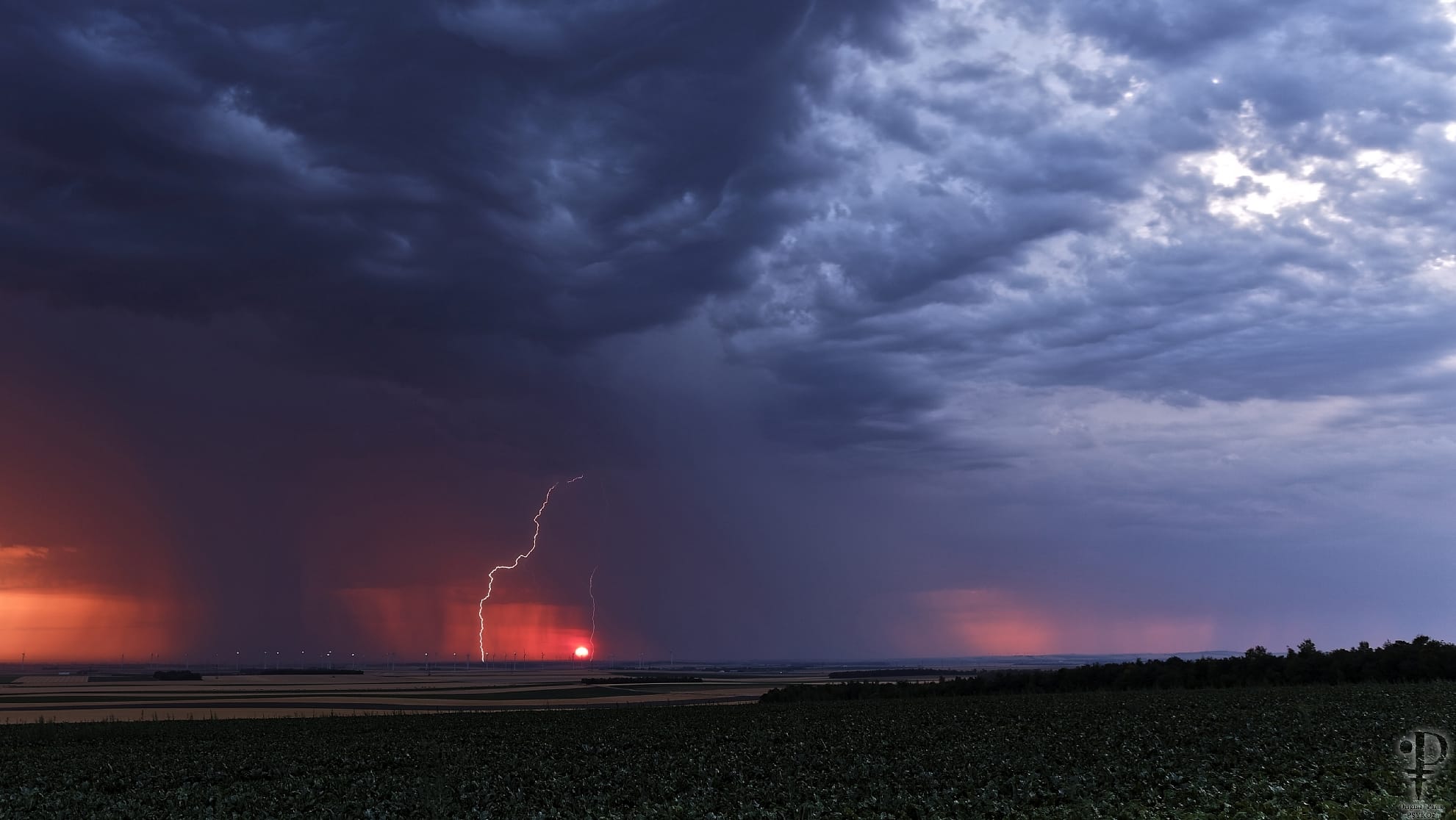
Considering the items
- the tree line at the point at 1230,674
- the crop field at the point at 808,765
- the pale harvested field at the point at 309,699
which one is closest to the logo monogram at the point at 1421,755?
the crop field at the point at 808,765

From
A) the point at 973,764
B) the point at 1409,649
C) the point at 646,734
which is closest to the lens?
the point at 973,764

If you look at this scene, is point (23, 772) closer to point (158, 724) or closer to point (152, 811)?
point (152, 811)

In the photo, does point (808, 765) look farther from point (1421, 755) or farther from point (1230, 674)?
point (1230, 674)

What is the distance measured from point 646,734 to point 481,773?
50.4 feet

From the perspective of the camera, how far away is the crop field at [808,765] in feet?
96.6

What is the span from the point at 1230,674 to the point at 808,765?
67.6 metres

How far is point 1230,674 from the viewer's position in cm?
9062

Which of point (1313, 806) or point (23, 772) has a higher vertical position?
point (1313, 806)

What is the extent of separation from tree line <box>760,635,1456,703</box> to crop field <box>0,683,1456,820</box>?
24211mm

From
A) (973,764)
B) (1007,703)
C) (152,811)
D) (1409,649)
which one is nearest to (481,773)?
(152,811)

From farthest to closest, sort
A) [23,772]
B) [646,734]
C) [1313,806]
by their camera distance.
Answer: [646,734] → [23,772] → [1313,806]

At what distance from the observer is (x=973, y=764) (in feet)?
121

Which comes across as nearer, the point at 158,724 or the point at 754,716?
the point at 754,716

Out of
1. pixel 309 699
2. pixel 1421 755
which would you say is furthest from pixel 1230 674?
pixel 309 699
